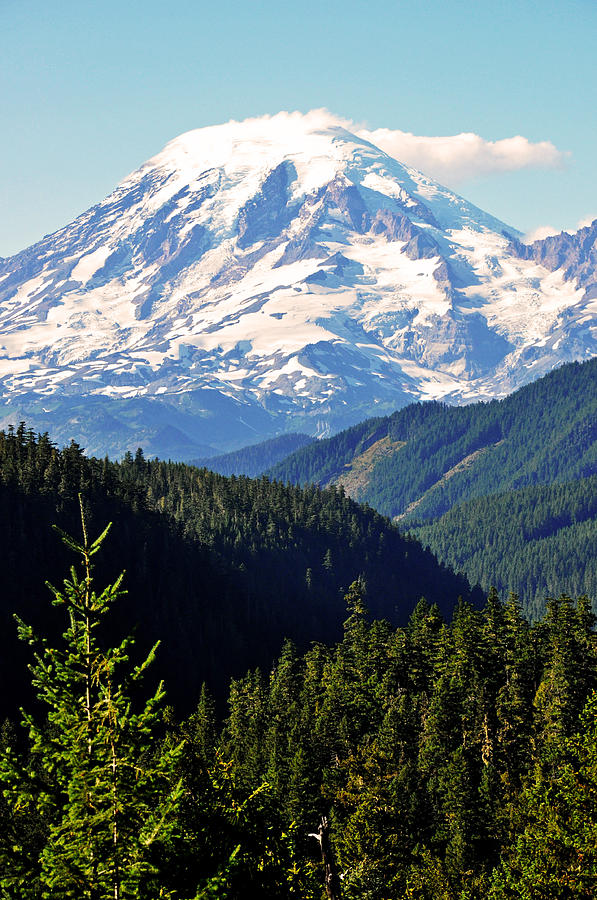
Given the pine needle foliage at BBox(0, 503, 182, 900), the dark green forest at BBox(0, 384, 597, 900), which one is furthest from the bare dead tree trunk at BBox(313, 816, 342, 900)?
the pine needle foliage at BBox(0, 503, 182, 900)

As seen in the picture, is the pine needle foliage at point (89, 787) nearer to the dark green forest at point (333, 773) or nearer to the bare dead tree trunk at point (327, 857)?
the dark green forest at point (333, 773)

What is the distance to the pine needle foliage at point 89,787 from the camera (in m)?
20.9

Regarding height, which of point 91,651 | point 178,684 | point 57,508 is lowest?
point 178,684

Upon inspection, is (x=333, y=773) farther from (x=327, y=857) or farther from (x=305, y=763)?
(x=327, y=857)

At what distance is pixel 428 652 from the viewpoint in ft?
338

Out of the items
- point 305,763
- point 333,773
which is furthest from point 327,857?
point 333,773

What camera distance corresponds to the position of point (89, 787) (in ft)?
69.3

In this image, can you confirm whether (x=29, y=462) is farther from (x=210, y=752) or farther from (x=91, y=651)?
(x=91, y=651)

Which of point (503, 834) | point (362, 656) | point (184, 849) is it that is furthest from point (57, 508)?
point (184, 849)

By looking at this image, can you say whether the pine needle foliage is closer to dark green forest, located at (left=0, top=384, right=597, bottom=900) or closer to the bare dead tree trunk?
dark green forest, located at (left=0, top=384, right=597, bottom=900)

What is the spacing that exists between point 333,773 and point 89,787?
224ft

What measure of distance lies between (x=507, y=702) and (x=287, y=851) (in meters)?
47.2

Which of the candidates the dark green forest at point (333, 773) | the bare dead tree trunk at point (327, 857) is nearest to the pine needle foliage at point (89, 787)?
the dark green forest at point (333, 773)

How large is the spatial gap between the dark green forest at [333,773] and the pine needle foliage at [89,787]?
0.16 feet
